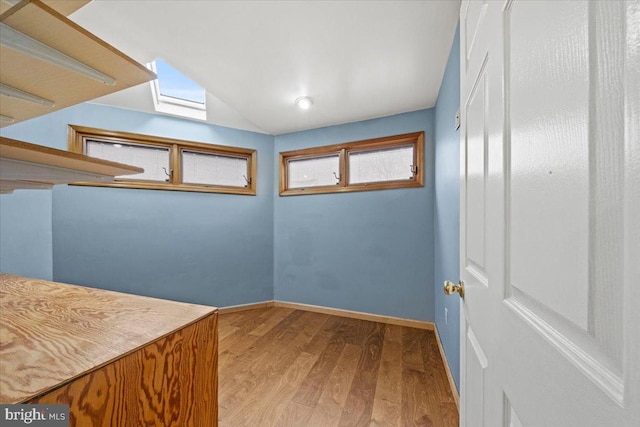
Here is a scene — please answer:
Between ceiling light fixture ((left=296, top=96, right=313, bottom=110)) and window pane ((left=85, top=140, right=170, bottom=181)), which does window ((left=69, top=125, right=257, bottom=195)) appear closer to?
window pane ((left=85, top=140, right=170, bottom=181))

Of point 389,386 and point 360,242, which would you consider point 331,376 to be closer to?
point 389,386

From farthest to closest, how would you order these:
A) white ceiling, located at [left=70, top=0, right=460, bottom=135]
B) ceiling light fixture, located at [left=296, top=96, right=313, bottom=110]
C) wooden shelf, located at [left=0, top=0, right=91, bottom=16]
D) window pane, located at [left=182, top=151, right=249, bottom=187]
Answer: window pane, located at [left=182, top=151, right=249, bottom=187], ceiling light fixture, located at [left=296, top=96, right=313, bottom=110], white ceiling, located at [left=70, top=0, right=460, bottom=135], wooden shelf, located at [left=0, top=0, right=91, bottom=16]

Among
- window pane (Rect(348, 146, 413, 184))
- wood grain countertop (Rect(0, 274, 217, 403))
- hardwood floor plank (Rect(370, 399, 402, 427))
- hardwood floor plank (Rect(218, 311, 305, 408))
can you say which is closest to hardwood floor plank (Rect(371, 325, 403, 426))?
hardwood floor plank (Rect(370, 399, 402, 427))

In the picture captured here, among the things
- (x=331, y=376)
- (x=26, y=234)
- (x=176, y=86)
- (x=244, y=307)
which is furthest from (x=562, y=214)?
(x=176, y=86)

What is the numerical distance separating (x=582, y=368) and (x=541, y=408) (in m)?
0.14

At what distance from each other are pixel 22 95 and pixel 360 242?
250 centimetres

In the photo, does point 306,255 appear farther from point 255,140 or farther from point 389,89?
point 389,89

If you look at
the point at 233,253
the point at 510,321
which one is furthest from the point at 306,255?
the point at 510,321

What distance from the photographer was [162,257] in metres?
2.56

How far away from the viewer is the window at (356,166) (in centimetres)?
256

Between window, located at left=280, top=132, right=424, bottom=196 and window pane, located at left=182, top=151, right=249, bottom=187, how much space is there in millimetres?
521

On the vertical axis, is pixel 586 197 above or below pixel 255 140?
below

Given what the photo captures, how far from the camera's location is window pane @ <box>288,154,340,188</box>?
2.93 meters

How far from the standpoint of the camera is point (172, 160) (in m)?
2.66
